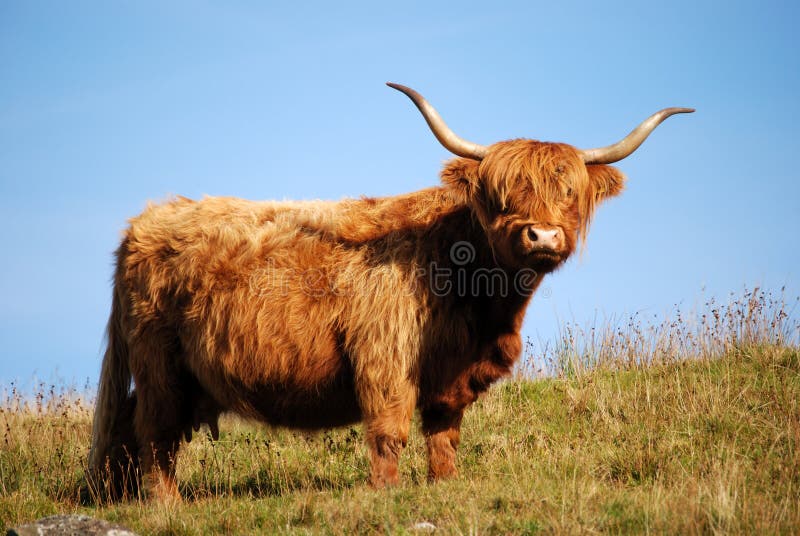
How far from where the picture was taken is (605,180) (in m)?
5.22

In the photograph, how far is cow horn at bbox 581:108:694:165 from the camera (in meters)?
5.35

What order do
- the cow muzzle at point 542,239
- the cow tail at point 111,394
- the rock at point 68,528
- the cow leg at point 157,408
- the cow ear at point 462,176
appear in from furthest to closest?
the cow tail at point 111,394 → the cow leg at point 157,408 → the cow ear at point 462,176 → the cow muzzle at point 542,239 → the rock at point 68,528

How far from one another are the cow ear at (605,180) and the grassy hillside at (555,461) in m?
1.76

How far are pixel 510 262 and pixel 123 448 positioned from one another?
3.52 m

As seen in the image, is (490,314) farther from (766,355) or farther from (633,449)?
(766,355)

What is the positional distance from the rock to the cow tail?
2.15 m

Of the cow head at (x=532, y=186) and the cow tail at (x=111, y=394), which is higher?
the cow head at (x=532, y=186)

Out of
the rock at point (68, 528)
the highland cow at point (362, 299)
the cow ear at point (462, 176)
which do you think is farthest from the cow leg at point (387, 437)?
the rock at point (68, 528)

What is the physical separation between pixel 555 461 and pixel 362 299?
1785mm

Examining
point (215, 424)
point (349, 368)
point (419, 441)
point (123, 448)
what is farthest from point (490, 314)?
point (123, 448)

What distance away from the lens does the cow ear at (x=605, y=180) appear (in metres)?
5.21

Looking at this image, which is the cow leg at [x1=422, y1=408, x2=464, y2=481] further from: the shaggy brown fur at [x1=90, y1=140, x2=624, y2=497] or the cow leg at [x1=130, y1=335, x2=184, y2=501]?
the cow leg at [x1=130, y1=335, x2=184, y2=501]

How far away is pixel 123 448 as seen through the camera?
6.08 metres

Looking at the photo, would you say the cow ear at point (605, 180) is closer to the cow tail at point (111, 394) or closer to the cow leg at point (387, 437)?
the cow leg at point (387, 437)
